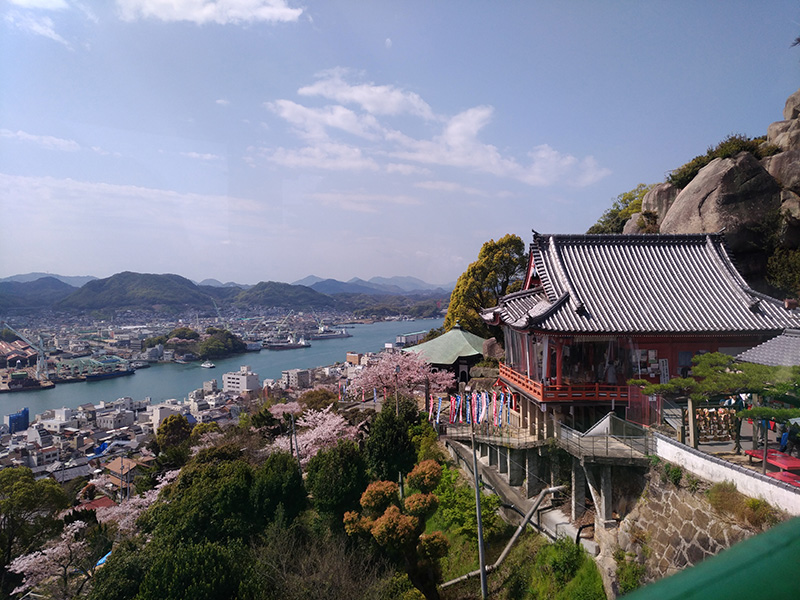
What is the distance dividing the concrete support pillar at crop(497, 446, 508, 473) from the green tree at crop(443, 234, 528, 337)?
9.67 metres

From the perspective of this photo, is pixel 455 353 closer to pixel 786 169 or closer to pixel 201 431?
pixel 786 169

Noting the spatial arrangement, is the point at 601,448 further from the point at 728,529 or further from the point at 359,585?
the point at 359,585

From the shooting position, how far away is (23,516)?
16.0 m

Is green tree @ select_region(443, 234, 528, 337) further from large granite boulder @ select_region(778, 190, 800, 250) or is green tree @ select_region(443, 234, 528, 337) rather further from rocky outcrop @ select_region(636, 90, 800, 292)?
large granite boulder @ select_region(778, 190, 800, 250)

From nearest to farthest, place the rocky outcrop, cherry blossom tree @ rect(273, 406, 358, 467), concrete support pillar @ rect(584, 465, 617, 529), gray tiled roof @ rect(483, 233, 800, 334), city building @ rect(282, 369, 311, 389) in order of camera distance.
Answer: concrete support pillar @ rect(584, 465, 617, 529) < gray tiled roof @ rect(483, 233, 800, 334) < the rocky outcrop < cherry blossom tree @ rect(273, 406, 358, 467) < city building @ rect(282, 369, 311, 389)

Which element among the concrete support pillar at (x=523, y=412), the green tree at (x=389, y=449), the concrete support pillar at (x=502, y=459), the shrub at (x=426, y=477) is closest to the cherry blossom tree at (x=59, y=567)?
the green tree at (x=389, y=449)

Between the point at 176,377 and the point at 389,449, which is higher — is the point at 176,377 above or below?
below

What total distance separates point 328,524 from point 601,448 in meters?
6.56

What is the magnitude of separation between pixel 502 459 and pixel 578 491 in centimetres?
300

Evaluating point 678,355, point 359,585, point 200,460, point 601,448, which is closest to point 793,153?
point 678,355

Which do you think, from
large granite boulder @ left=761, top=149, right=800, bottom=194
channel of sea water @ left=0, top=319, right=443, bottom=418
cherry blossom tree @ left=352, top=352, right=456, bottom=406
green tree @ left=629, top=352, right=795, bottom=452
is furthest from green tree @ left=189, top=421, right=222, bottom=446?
channel of sea water @ left=0, top=319, right=443, bottom=418

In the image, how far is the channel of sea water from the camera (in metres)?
58.5

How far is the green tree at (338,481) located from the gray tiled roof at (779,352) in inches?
328

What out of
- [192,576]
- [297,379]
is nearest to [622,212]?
[192,576]
